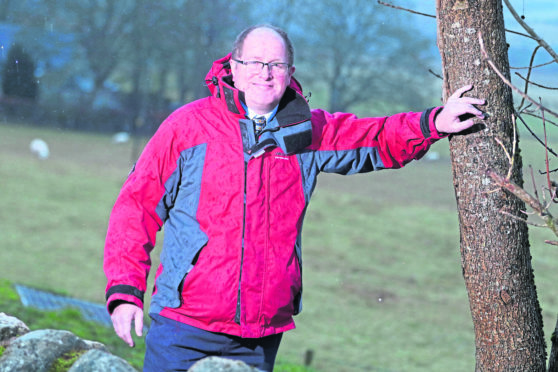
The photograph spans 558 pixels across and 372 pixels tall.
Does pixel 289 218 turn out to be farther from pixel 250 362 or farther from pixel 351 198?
pixel 351 198

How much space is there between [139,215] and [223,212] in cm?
21

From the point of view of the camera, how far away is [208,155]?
1.70 metres

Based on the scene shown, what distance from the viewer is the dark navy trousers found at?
1.70 metres

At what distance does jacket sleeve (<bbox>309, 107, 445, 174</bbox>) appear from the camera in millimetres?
1763

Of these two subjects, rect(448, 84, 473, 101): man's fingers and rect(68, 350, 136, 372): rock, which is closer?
rect(68, 350, 136, 372): rock

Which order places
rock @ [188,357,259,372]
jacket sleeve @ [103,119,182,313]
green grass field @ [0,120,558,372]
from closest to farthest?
rock @ [188,357,259,372], jacket sleeve @ [103,119,182,313], green grass field @ [0,120,558,372]

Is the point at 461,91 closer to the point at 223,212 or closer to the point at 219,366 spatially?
the point at 223,212

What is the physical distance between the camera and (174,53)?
784 inches

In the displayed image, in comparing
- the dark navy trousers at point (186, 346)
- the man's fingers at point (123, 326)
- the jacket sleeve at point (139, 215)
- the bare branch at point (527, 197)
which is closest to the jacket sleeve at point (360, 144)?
the bare branch at point (527, 197)

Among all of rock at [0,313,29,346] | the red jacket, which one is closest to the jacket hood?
the red jacket

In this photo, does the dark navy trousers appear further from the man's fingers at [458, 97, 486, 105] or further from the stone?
the man's fingers at [458, 97, 486, 105]

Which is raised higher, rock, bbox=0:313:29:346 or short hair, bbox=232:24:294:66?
short hair, bbox=232:24:294:66

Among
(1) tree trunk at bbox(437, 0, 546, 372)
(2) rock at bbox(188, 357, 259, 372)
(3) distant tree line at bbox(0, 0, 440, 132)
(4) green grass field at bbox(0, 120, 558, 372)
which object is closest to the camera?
(2) rock at bbox(188, 357, 259, 372)

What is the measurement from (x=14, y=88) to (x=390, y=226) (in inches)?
487
